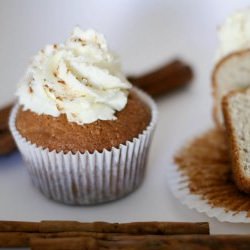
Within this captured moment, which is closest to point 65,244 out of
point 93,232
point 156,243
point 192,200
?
point 93,232

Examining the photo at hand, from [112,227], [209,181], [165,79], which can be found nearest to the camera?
[112,227]

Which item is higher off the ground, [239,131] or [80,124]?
[80,124]

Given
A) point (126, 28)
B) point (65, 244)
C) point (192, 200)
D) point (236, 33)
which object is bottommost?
point (192, 200)

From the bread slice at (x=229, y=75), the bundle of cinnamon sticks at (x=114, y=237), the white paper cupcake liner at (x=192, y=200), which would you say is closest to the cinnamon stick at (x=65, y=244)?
the bundle of cinnamon sticks at (x=114, y=237)

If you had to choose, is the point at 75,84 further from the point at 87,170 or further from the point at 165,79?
the point at 165,79

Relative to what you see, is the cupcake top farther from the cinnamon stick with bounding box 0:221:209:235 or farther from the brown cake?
the cinnamon stick with bounding box 0:221:209:235

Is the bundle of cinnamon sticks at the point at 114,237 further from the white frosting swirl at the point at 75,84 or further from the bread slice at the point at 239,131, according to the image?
the white frosting swirl at the point at 75,84

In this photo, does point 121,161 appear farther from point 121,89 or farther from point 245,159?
point 245,159

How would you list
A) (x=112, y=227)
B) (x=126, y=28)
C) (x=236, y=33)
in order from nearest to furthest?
(x=112, y=227), (x=236, y=33), (x=126, y=28)
